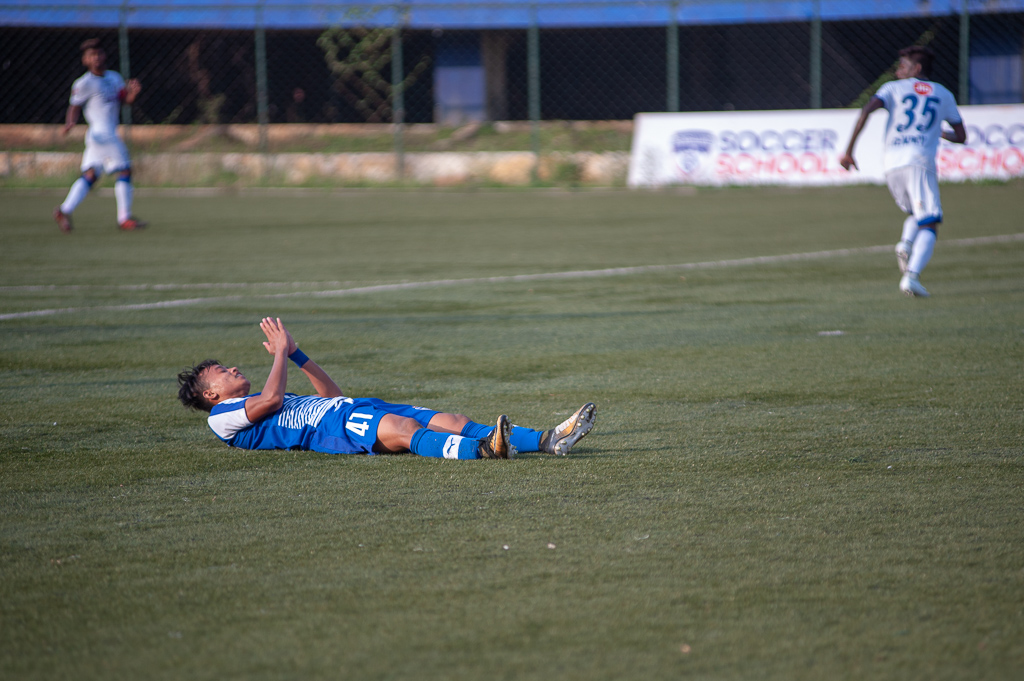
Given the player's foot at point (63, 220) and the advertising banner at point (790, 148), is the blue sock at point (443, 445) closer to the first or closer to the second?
the player's foot at point (63, 220)

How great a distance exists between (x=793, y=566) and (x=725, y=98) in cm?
2525

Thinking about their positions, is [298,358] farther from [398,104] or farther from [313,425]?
[398,104]

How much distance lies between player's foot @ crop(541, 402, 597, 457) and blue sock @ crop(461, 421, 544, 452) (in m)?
0.08

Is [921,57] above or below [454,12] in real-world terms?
below

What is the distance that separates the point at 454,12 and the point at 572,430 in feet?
69.4

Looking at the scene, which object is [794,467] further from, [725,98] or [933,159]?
[725,98]

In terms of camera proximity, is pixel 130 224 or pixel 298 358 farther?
pixel 130 224

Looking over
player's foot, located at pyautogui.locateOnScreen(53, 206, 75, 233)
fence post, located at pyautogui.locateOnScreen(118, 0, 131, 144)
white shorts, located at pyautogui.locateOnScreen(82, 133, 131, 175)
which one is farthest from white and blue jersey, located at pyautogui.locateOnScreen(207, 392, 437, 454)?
fence post, located at pyautogui.locateOnScreen(118, 0, 131, 144)

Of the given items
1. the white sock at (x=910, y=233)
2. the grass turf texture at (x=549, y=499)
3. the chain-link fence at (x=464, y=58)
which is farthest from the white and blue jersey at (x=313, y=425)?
the chain-link fence at (x=464, y=58)

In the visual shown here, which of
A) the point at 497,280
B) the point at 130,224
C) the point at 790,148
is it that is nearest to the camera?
the point at 497,280

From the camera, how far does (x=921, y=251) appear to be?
347 inches

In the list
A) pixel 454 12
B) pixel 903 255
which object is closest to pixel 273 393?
pixel 903 255

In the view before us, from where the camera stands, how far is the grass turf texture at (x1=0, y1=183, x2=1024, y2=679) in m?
2.73

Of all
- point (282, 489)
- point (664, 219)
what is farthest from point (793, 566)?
A: point (664, 219)
